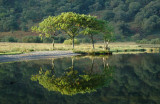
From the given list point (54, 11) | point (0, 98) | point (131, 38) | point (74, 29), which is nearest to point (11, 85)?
point (0, 98)

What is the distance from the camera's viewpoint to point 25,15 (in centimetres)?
17812

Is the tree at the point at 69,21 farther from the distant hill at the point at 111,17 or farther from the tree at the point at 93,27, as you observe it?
the distant hill at the point at 111,17

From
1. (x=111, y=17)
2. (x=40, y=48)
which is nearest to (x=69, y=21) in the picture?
(x=40, y=48)

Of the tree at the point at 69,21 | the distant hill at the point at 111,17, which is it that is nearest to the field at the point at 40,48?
the tree at the point at 69,21

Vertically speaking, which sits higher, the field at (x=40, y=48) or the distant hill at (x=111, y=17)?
the distant hill at (x=111, y=17)

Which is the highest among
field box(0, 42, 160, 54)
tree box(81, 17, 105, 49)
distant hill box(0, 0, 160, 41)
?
distant hill box(0, 0, 160, 41)

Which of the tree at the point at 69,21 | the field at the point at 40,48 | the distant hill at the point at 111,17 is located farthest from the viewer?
the distant hill at the point at 111,17

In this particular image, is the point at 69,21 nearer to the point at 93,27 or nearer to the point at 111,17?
the point at 93,27

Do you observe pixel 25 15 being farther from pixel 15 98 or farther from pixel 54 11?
pixel 15 98

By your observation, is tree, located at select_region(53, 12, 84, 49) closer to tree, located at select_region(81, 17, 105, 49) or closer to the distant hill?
tree, located at select_region(81, 17, 105, 49)

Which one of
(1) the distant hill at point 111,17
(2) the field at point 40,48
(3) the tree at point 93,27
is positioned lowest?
(2) the field at point 40,48

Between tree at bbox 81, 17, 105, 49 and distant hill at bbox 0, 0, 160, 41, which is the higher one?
distant hill at bbox 0, 0, 160, 41

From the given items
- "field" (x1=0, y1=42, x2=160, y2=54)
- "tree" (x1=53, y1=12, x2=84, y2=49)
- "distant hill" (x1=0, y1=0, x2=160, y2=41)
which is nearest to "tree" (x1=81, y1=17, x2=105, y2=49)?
"tree" (x1=53, y1=12, x2=84, y2=49)

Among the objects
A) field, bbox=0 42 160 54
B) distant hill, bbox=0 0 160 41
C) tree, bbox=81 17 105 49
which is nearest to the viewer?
field, bbox=0 42 160 54
